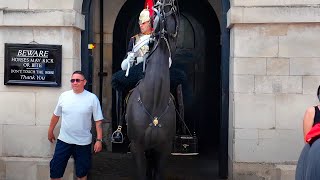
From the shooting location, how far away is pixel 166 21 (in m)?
5.47

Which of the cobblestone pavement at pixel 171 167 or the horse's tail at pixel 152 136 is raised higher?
the horse's tail at pixel 152 136

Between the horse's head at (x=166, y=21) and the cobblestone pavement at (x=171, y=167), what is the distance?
10.6 feet

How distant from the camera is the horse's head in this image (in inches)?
214

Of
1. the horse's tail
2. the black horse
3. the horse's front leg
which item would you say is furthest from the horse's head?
the horse's front leg

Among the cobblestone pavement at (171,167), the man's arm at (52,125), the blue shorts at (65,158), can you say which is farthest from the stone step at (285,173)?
the man's arm at (52,125)

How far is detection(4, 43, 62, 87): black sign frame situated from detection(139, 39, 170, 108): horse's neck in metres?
2.13

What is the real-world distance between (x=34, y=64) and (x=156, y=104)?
8.18 ft

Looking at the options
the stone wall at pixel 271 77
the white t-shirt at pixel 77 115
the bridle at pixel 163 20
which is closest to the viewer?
the bridle at pixel 163 20

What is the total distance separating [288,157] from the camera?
7082 mm

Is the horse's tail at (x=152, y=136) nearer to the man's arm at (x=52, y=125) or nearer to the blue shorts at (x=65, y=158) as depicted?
the blue shorts at (x=65, y=158)

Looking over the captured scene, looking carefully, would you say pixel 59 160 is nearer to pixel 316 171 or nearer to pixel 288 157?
pixel 288 157

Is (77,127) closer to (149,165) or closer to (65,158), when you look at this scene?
(65,158)

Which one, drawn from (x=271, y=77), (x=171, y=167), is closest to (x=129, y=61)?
(x=271, y=77)

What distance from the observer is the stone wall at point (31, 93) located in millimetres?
7293
